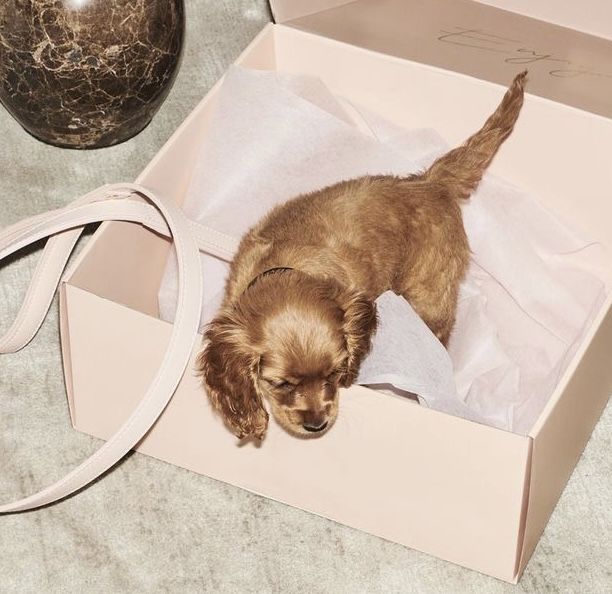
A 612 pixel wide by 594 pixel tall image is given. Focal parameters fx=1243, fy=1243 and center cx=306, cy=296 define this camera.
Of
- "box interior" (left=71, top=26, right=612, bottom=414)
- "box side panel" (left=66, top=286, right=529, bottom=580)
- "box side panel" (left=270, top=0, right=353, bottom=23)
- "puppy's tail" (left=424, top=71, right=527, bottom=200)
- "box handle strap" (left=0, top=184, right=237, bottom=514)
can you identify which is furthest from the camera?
"box side panel" (left=270, top=0, right=353, bottom=23)

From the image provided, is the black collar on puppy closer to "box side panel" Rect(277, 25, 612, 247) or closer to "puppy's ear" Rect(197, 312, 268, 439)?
"puppy's ear" Rect(197, 312, 268, 439)

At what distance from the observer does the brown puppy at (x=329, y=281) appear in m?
2.28

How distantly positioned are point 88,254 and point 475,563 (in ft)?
3.26

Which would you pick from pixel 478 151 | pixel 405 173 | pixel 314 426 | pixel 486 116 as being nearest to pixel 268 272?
pixel 314 426

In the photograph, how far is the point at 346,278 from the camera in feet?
8.29

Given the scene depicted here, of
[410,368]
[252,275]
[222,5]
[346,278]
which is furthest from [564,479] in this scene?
[222,5]

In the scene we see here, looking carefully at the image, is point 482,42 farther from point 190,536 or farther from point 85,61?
point 190,536

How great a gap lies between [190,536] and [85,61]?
1.11m

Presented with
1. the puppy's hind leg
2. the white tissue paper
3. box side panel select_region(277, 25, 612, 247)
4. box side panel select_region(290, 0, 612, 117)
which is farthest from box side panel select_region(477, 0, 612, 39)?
the puppy's hind leg

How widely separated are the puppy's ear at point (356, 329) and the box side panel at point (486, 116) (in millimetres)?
781

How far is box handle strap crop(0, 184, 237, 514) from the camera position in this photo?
2.33m

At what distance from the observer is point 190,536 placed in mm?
2562

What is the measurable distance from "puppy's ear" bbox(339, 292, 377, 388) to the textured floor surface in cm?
40

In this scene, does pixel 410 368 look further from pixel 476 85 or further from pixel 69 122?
pixel 69 122
